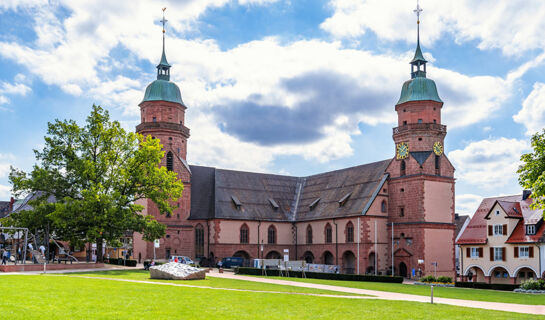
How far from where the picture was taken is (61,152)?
52719 millimetres

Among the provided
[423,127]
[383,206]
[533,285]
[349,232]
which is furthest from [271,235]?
[533,285]

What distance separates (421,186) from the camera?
67.7m

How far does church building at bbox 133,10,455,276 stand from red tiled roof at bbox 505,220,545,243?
738 cm

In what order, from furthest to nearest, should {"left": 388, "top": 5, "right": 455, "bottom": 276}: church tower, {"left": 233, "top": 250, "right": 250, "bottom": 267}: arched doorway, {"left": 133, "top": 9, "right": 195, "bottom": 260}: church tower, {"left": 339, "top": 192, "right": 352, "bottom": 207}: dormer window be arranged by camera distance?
{"left": 233, "top": 250, "right": 250, "bottom": 267}: arched doorway, {"left": 133, "top": 9, "right": 195, "bottom": 260}: church tower, {"left": 339, "top": 192, "right": 352, "bottom": 207}: dormer window, {"left": 388, "top": 5, "right": 455, "bottom": 276}: church tower

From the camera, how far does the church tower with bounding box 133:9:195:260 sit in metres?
75.6

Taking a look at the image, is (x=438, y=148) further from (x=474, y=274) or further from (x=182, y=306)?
(x=182, y=306)

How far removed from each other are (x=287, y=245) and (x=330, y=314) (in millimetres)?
60874

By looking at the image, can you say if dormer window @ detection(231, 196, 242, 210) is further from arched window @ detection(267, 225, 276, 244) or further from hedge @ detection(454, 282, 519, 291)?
hedge @ detection(454, 282, 519, 291)

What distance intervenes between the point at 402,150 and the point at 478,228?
13546 millimetres

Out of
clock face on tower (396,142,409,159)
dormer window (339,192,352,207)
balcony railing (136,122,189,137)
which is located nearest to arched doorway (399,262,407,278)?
dormer window (339,192,352,207)

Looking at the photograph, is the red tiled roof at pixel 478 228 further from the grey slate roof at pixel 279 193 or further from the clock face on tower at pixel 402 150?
the grey slate roof at pixel 279 193

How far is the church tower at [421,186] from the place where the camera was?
221 feet

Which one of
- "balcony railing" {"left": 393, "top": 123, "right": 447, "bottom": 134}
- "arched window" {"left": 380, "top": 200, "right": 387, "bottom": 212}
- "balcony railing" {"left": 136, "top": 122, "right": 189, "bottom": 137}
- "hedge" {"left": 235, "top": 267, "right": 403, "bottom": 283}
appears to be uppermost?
"balcony railing" {"left": 136, "top": 122, "right": 189, "bottom": 137}

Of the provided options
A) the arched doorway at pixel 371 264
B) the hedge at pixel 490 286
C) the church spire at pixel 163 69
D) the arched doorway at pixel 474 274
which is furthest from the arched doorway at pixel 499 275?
the church spire at pixel 163 69
